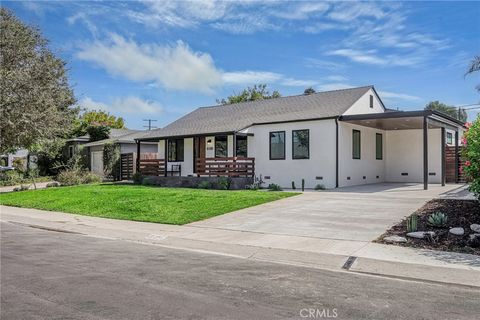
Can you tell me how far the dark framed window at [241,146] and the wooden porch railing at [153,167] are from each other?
4.82 metres

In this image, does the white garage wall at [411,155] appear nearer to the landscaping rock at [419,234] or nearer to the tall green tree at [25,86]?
the landscaping rock at [419,234]

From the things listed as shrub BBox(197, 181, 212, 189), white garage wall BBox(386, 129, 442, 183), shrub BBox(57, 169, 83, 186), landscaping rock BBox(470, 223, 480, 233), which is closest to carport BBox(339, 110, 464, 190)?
white garage wall BBox(386, 129, 442, 183)

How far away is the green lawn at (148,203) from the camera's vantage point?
14.1 meters

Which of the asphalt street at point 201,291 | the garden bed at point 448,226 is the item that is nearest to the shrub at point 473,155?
the garden bed at point 448,226

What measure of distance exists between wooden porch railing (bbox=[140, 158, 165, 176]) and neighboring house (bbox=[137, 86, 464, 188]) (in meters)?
0.51

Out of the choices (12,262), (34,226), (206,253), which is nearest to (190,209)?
(34,226)

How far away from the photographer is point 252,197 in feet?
54.1

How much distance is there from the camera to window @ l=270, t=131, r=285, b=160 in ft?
73.5

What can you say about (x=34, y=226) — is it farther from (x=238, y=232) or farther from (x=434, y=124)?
(x=434, y=124)

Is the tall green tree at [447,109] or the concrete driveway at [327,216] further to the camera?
the tall green tree at [447,109]

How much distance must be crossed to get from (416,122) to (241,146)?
8964 millimetres

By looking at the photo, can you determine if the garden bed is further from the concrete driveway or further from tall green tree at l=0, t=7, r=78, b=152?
tall green tree at l=0, t=7, r=78, b=152

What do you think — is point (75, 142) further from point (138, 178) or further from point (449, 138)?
point (449, 138)

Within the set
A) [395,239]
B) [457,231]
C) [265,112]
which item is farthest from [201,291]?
[265,112]
